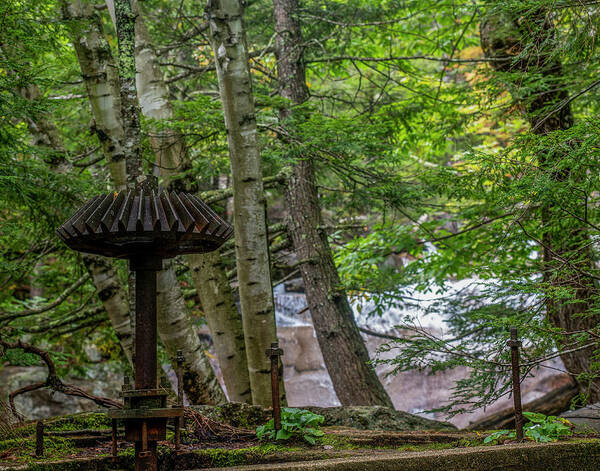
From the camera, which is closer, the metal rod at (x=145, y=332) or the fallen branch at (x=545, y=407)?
the metal rod at (x=145, y=332)

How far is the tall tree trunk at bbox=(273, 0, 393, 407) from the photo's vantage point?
7008mm

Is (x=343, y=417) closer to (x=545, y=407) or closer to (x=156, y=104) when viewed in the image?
(x=156, y=104)

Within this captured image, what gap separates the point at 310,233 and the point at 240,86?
3.15 metres

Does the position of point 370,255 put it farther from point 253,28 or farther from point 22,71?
point 22,71

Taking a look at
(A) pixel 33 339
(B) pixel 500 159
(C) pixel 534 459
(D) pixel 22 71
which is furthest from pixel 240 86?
(A) pixel 33 339

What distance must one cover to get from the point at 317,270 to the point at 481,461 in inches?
188

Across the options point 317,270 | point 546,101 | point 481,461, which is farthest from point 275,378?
point 546,101

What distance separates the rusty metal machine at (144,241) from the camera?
229 cm

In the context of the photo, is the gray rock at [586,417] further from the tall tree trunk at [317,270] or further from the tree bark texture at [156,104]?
the tree bark texture at [156,104]

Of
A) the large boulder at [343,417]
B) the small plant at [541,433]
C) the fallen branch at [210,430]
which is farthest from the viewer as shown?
the large boulder at [343,417]

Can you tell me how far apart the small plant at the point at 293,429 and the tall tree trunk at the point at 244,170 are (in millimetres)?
1446

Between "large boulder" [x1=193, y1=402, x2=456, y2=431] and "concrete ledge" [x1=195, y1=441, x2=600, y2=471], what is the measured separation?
1.40 m

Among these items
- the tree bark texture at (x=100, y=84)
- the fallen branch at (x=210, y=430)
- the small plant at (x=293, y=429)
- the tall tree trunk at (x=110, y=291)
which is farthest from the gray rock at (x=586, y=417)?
the tree bark texture at (x=100, y=84)

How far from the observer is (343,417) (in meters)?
4.60
